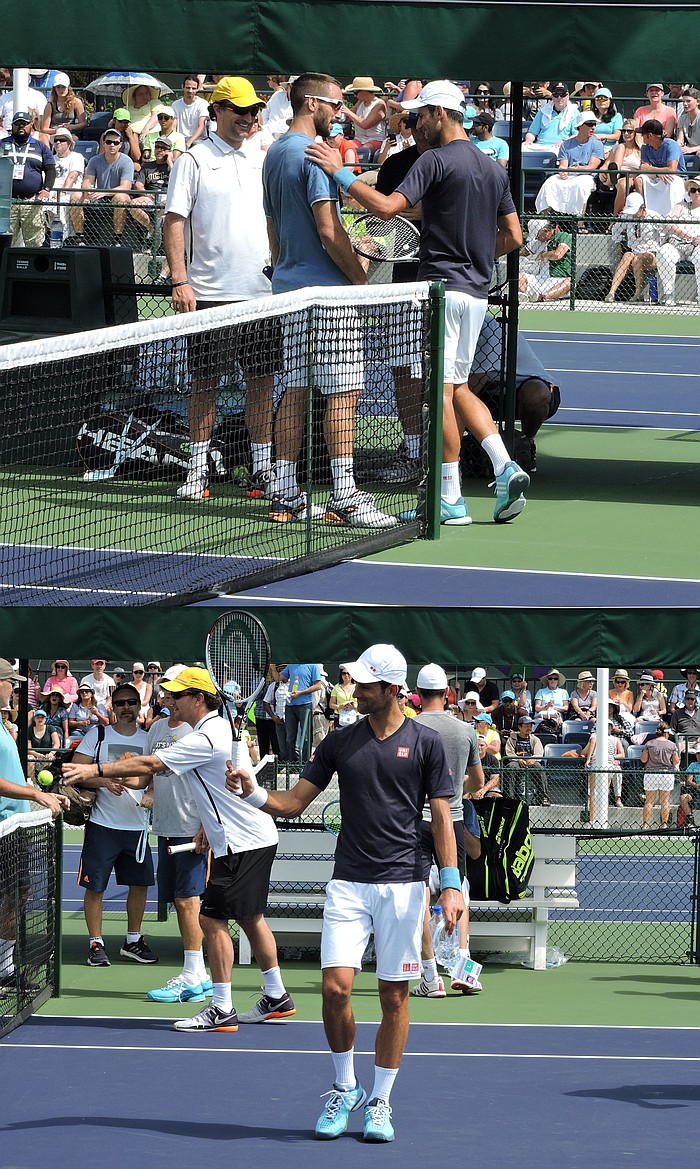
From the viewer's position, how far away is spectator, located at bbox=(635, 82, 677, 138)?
78.8 feet

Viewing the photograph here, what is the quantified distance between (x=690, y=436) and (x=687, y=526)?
160 inches

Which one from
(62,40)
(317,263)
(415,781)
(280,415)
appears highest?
(62,40)

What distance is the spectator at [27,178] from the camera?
67.1 ft

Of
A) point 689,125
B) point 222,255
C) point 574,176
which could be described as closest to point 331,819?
point 222,255

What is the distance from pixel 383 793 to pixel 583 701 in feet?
46.3

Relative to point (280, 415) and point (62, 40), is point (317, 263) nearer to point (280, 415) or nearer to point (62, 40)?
point (280, 415)

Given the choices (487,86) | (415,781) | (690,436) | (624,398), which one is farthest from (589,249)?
(415,781)

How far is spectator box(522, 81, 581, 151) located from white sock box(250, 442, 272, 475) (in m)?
16.6

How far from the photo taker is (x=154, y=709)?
1620 cm

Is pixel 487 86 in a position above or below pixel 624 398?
above

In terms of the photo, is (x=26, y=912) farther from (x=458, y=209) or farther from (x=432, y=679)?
(x=458, y=209)

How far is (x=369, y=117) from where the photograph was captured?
24000mm

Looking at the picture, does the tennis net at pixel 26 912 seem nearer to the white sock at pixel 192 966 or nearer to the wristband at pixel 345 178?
the white sock at pixel 192 966

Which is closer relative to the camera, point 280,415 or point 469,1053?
point 469,1053
